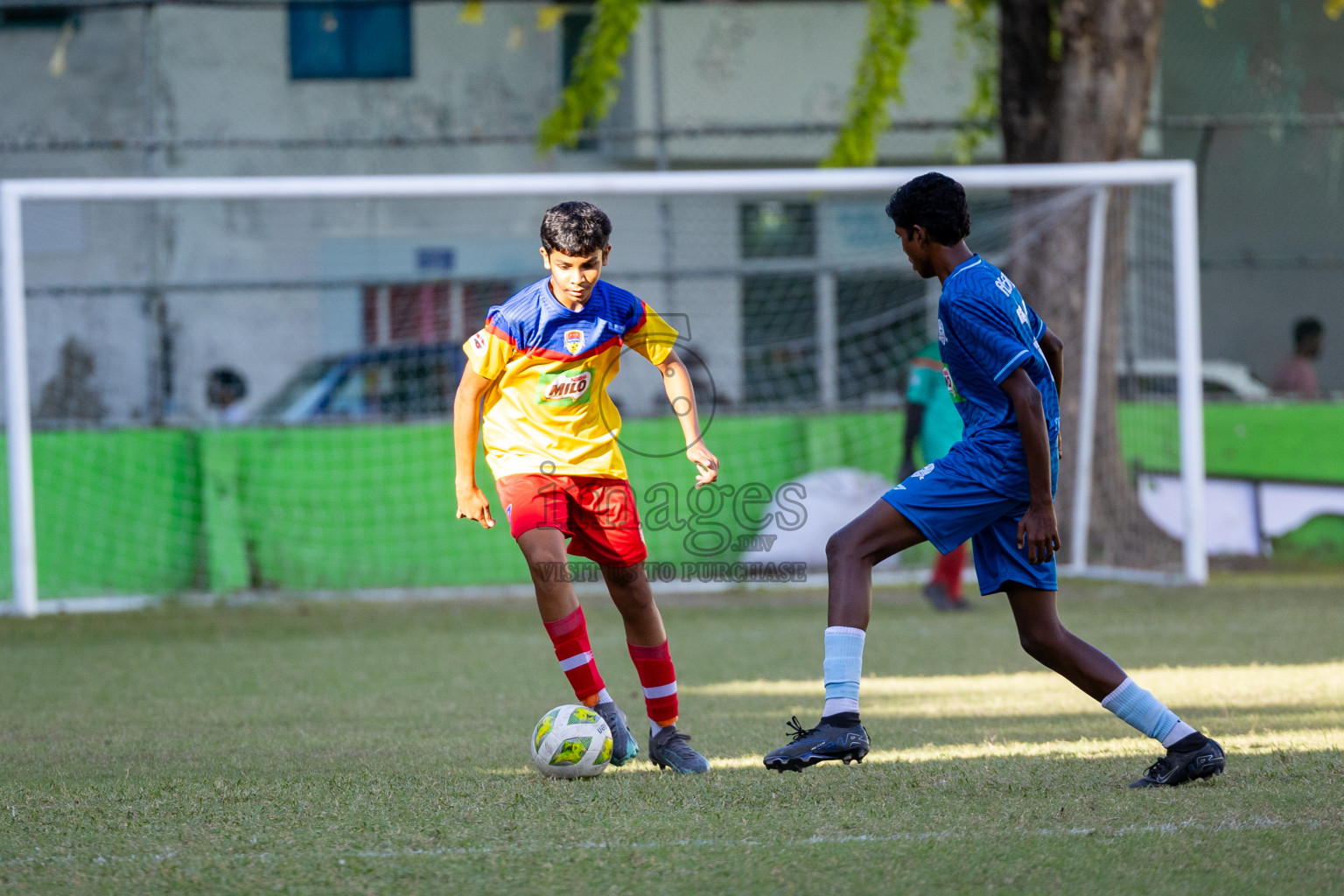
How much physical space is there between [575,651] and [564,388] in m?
0.84

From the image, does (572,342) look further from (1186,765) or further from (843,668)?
(1186,765)

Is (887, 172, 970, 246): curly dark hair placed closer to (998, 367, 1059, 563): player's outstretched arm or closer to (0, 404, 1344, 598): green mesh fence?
(998, 367, 1059, 563): player's outstretched arm

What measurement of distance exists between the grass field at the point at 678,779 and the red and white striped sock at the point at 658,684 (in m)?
0.19

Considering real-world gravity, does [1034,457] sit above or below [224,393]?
below

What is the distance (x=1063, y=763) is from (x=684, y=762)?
115 cm

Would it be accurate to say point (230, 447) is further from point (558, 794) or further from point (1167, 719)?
point (1167, 719)

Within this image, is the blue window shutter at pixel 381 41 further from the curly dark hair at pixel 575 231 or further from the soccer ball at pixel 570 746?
the soccer ball at pixel 570 746

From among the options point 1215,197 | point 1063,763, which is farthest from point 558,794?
point 1215,197

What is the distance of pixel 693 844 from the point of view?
3270 mm

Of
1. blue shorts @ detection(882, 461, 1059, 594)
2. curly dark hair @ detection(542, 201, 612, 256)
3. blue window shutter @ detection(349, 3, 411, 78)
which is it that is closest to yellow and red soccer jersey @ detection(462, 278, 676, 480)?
curly dark hair @ detection(542, 201, 612, 256)

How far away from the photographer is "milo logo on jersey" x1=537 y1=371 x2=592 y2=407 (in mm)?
4414

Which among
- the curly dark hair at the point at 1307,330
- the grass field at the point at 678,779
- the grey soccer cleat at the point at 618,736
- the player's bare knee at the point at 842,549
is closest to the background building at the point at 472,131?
the curly dark hair at the point at 1307,330

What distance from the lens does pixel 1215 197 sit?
18.5 metres

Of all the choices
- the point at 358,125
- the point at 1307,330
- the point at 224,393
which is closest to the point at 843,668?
the point at 1307,330
